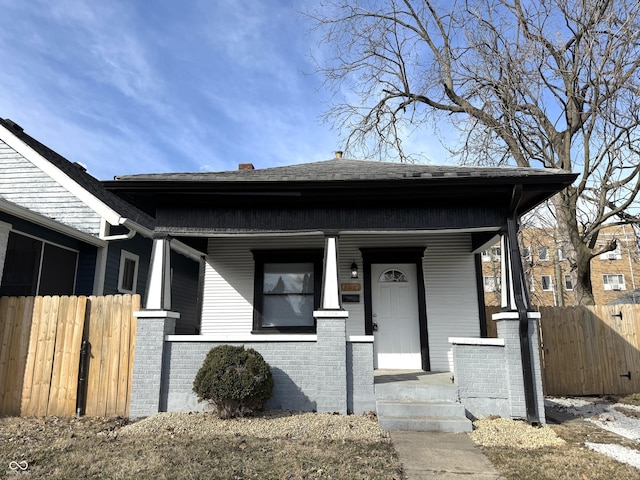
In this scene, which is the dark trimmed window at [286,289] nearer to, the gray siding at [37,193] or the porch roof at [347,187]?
the porch roof at [347,187]

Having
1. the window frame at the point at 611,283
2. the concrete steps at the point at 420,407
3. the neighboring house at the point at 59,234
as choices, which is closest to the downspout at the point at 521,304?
the concrete steps at the point at 420,407

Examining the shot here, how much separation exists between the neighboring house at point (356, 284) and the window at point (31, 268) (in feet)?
9.08

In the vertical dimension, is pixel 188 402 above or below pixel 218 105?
below

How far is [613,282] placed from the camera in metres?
32.3

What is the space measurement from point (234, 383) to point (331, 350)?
1.48 meters

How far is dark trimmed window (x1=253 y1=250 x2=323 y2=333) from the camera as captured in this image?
807 cm

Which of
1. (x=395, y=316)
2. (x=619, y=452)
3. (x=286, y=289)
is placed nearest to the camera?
(x=619, y=452)

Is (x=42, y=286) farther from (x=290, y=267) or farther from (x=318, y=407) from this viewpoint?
(x=318, y=407)

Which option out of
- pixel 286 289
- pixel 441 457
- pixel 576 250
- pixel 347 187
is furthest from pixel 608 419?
pixel 286 289

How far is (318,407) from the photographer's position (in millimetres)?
5762

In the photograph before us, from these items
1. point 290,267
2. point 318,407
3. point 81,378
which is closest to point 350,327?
point 290,267

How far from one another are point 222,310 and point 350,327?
2.72 meters

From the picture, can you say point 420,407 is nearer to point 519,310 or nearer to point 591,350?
point 519,310

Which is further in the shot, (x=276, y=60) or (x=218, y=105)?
(x=218, y=105)
